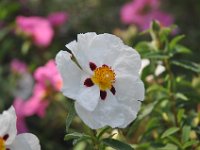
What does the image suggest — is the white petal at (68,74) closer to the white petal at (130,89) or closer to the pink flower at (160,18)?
the white petal at (130,89)

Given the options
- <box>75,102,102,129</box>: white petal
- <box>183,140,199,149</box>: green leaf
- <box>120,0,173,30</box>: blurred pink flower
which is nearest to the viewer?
<box>75,102,102,129</box>: white petal

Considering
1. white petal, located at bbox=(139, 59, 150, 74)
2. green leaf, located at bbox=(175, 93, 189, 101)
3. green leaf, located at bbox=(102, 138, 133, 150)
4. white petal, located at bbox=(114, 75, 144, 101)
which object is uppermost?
white petal, located at bbox=(114, 75, 144, 101)

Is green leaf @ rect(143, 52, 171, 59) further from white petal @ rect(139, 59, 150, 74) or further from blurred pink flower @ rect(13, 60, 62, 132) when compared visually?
blurred pink flower @ rect(13, 60, 62, 132)

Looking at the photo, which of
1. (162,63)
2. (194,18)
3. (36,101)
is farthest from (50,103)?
(194,18)

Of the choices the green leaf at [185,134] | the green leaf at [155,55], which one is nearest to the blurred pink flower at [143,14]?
the green leaf at [155,55]

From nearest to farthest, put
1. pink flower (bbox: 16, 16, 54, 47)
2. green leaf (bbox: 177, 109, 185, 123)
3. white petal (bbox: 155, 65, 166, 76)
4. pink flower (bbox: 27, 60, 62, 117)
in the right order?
green leaf (bbox: 177, 109, 185, 123), white petal (bbox: 155, 65, 166, 76), pink flower (bbox: 27, 60, 62, 117), pink flower (bbox: 16, 16, 54, 47)

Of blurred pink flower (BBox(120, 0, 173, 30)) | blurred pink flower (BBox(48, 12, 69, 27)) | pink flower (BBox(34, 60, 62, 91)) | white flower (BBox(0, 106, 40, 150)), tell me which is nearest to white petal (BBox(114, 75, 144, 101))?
white flower (BBox(0, 106, 40, 150))

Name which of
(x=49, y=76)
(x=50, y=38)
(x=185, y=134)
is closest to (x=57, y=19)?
(x=50, y=38)
